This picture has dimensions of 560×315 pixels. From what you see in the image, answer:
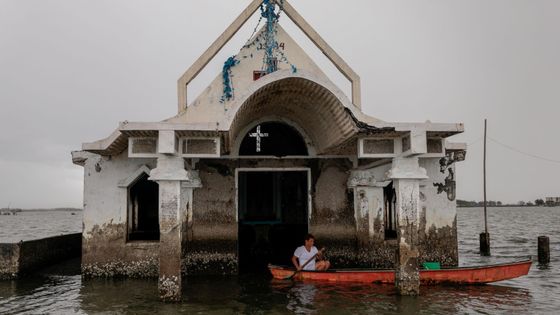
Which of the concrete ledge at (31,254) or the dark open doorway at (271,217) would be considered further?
the dark open doorway at (271,217)

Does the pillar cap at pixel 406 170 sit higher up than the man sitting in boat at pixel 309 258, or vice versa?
the pillar cap at pixel 406 170

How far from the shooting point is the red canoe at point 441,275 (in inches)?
452

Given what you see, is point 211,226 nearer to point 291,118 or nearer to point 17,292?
point 291,118

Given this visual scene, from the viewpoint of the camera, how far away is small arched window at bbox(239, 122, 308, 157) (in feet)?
44.1

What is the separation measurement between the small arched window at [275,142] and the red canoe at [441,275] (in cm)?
345

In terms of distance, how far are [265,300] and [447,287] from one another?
14.7 ft

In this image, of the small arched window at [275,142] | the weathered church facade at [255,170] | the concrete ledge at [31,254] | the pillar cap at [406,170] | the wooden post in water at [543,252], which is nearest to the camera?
the pillar cap at [406,170]

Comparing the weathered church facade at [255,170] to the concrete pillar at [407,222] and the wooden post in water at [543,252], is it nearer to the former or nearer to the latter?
the concrete pillar at [407,222]

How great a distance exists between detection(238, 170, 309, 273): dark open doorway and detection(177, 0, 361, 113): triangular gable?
3.23 metres

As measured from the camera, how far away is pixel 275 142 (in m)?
13.8

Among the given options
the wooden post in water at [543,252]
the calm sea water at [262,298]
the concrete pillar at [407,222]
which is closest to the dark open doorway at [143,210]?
the calm sea water at [262,298]

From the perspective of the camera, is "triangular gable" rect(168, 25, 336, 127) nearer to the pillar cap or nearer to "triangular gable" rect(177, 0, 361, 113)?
"triangular gable" rect(177, 0, 361, 113)

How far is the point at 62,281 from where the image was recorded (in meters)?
12.8

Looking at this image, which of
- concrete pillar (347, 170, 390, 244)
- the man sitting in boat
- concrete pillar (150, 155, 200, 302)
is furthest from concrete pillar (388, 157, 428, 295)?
concrete pillar (150, 155, 200, 302)
